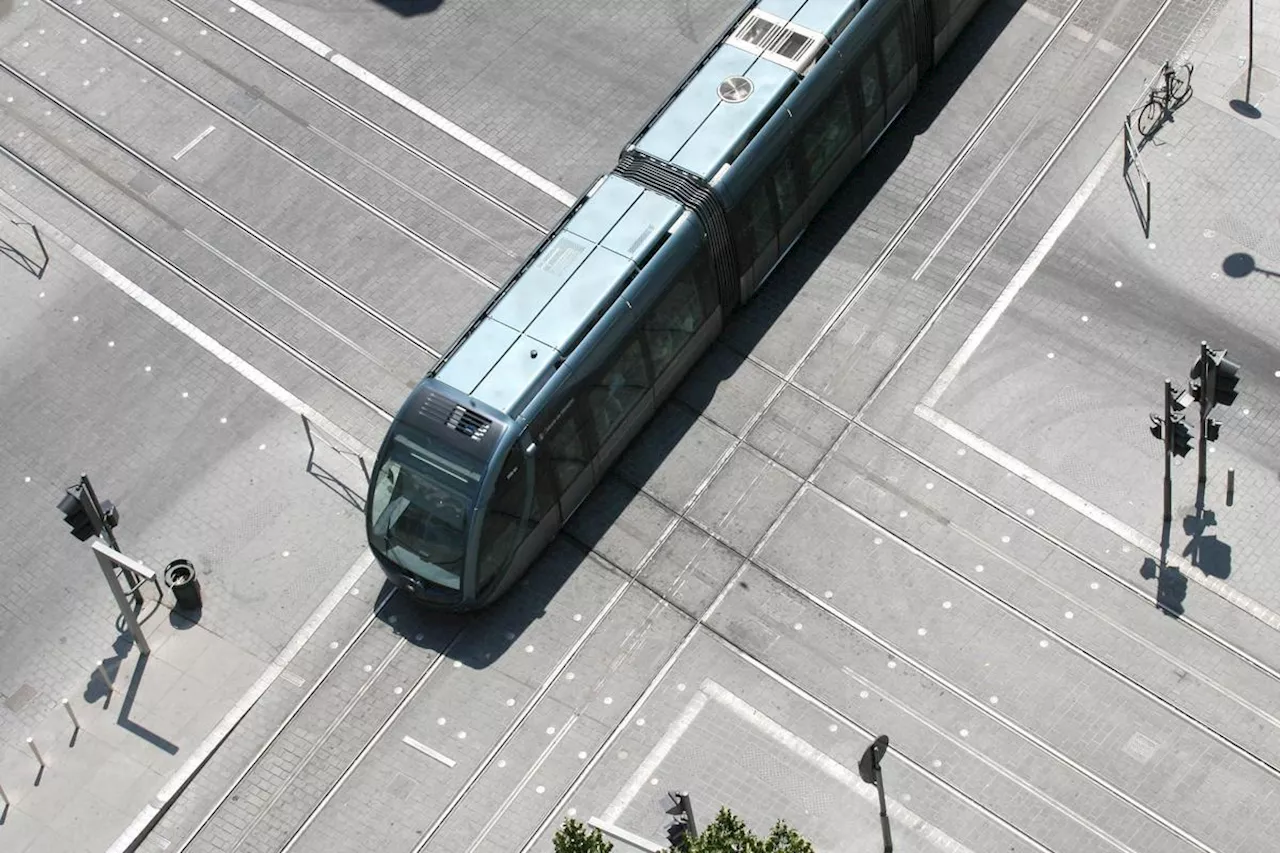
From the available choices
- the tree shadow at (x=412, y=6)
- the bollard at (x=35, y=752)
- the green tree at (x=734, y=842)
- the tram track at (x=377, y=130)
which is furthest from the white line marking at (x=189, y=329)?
the green tree at (x=734, y=842)

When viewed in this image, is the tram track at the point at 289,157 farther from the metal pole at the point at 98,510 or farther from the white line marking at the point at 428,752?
the white line marking at the point at 428,752

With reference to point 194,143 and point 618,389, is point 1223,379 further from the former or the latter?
point 194,143

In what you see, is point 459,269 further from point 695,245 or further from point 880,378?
point 880,378

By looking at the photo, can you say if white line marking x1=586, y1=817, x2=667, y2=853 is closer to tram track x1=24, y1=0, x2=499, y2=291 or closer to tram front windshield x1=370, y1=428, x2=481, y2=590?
tram front windshield x1=370, y1=428, x2=481, y2=590

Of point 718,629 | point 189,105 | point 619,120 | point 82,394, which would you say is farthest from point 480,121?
point 718,629

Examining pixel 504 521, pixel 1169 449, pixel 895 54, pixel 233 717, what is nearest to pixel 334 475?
pixel 504 521

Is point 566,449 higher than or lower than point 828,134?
lower

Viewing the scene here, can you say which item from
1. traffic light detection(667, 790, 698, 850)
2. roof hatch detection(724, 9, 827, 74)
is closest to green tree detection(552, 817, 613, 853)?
traffic light detection(667, 790, 698, 850)
